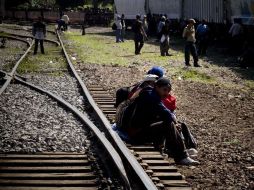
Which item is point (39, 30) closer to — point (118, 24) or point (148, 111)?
point (118, 24)

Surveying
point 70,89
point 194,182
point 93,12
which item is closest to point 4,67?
point 70,89

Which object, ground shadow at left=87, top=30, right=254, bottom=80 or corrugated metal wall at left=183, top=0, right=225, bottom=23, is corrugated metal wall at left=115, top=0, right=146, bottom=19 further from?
ground shadow at left=87, top=30, right=254, bottom=80

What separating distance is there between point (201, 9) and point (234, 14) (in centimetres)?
558

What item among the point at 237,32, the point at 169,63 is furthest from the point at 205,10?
the point at 169,63

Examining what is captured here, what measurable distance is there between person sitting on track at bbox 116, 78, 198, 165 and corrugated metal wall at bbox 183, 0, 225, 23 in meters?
19.4

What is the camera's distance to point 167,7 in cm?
3619

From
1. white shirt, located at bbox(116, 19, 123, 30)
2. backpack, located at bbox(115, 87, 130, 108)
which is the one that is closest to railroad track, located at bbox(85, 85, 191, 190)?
backpack, located at bbox(115, 87, 130, 108)

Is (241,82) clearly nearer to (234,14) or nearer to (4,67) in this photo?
(4,67)

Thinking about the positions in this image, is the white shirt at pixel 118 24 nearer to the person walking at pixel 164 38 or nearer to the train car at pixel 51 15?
the person walking at pixel 164 38

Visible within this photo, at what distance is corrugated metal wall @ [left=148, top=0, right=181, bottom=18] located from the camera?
34031 millimetres

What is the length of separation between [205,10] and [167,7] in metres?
8.33

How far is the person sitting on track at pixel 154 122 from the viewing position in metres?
6.46

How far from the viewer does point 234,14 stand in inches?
924

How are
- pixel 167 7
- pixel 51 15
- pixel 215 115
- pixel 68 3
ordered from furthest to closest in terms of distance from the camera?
pixel 68 3 → pixel 51 15 → pixel 167 7 → pixel 215 115
